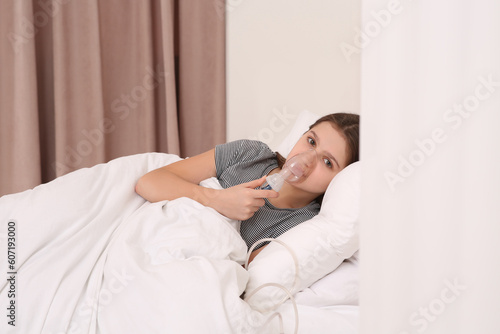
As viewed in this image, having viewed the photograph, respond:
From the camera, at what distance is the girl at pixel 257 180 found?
3.98ft

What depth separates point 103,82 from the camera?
7.98 ft

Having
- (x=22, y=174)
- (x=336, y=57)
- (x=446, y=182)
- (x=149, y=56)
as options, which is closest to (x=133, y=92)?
(x=149, y=56)

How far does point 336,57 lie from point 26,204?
50.2 inches

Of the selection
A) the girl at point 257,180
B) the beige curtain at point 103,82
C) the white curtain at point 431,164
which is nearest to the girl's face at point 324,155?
the girl at point 257,180

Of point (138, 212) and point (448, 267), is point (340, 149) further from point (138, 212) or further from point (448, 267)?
point (448, 267)

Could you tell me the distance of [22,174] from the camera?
2184mm

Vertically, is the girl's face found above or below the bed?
above

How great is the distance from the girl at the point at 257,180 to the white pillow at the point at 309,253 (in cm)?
15

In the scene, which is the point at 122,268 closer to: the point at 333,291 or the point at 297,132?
the point at 333,291

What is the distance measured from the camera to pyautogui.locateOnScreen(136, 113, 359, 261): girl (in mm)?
1213

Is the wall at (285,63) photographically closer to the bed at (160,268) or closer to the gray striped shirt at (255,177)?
the gray striped shirt at (255,177)

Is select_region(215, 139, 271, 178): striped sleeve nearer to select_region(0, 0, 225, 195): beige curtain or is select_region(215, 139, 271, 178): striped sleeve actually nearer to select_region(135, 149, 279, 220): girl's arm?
select_region(135, 149, 279, 220): girl's arm

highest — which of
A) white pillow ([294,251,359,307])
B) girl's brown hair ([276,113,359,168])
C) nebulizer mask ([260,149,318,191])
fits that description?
girl's brown hair ([276,113,359,168])

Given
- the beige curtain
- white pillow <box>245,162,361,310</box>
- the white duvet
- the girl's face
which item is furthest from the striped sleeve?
the beige curtain
